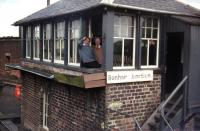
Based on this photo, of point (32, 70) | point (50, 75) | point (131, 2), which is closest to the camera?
point (131, 2)

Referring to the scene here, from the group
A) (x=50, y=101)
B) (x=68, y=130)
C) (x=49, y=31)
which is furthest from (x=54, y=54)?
(x=68, y=130)

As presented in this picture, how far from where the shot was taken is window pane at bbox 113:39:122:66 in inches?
392

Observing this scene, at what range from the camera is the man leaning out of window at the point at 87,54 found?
1041cm

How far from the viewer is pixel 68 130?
1216 centimetres

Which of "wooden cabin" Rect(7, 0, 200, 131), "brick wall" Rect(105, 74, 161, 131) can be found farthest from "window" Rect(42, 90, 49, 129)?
"brick wall" Rect(105, 74, 161, 131)

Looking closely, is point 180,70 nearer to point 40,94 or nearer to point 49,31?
point 49,31

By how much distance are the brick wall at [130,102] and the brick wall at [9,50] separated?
651 inches

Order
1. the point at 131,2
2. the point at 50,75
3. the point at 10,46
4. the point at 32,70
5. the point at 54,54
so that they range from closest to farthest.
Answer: the point at 131,2 → the point at 50,75 → the point at 54,54 → the point at 32,70 → the point at 10,46

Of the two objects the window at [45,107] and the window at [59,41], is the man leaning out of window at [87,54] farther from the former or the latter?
the window at [45,107]

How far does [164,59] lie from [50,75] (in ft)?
13.3

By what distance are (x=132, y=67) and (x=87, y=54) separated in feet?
4.63

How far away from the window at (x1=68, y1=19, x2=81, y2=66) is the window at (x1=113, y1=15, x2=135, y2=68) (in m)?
1.60

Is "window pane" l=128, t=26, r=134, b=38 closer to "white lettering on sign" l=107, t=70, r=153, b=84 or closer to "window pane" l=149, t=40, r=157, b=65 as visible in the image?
"window pane" l=149, t=40, r=157, b=65

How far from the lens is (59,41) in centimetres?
1270
